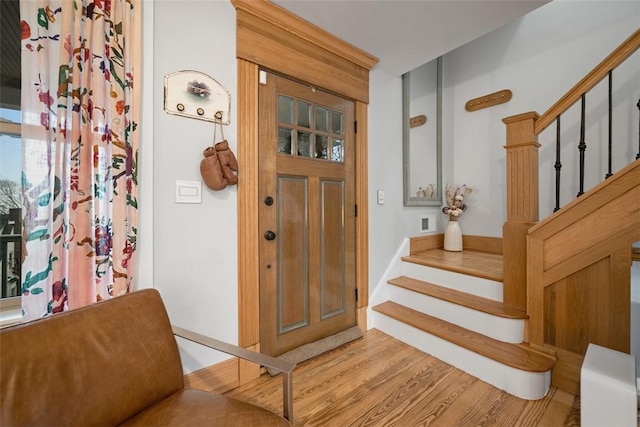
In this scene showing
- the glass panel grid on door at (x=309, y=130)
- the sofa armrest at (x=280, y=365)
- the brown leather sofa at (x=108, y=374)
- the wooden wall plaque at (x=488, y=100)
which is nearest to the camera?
the brown leather sofa at (x=108, y=374)

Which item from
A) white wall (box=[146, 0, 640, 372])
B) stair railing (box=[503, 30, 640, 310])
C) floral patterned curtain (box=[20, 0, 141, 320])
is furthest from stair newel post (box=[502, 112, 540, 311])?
floral patterned curtain (box=[20, 0, 141, 320])

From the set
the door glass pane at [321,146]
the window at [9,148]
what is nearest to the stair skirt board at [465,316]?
the door glass pane at [321,146]

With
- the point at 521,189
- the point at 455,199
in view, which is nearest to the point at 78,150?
the point at 521,189

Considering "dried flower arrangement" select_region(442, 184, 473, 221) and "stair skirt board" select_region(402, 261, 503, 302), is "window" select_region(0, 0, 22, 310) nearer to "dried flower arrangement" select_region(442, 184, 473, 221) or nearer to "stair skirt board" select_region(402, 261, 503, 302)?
"stair skirt board" select_region(402, 261, 503, 302)

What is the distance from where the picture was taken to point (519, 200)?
5.99ft

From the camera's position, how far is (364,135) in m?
2.42

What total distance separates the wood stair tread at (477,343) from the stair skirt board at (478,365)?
3cm

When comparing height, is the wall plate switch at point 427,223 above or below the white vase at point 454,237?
above

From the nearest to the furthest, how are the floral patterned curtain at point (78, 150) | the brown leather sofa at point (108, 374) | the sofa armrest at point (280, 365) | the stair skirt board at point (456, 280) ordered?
the brown leather sofa at point (108, 374)
the sofa armrest at point (280, 365)
the floral patterned curtain at point (78, 150)
the stair skirt board at point (456, 280)

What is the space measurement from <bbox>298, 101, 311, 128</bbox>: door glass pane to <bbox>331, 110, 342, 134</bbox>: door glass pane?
242mm

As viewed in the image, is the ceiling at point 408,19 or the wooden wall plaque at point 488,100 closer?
the ceiling at point 408,19

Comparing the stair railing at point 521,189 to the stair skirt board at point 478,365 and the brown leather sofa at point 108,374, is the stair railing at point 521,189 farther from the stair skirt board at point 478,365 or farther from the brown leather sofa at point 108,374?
the brown leather sofa at point 108,374

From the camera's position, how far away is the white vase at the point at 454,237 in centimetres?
304

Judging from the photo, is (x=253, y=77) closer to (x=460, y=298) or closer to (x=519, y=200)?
(x=519, y=200)
